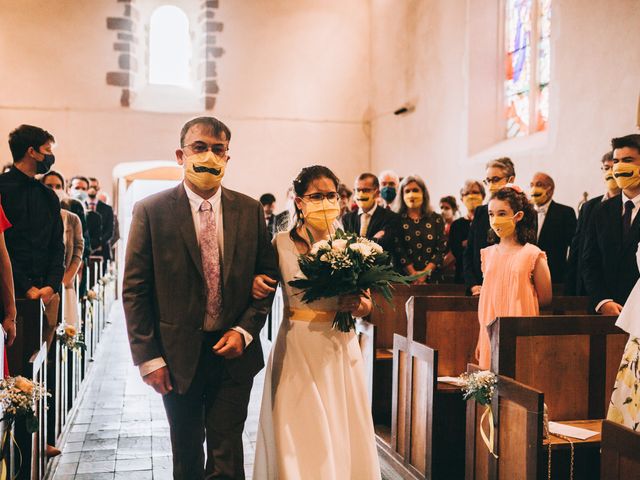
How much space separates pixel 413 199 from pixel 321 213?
260 centimetres

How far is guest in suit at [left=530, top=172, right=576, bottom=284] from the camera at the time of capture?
521cm

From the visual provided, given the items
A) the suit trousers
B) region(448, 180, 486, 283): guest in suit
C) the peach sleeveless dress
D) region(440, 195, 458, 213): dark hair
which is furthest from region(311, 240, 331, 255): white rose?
region(440, 195, 458, 213): dark hair

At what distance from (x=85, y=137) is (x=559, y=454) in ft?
35.9

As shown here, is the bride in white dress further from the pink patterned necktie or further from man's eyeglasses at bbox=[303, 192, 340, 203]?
the pink patterned necktie

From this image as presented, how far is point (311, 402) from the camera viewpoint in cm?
270

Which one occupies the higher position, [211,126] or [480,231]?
[211,126]

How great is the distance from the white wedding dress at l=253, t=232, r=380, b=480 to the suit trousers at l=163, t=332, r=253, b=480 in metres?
0.27

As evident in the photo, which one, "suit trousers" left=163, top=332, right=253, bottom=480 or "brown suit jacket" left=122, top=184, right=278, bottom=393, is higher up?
"brown suit jacket" left=122, top=184, right=278, bottom=393

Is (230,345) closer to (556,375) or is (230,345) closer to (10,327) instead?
(10,327)

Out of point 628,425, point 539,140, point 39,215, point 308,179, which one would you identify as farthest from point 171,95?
point 628,425

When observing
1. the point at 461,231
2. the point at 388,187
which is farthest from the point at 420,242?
the point at 388,187

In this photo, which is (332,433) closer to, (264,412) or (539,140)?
(264,412)

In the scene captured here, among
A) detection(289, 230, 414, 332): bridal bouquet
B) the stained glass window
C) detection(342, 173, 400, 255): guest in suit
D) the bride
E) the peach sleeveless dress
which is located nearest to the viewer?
the bride

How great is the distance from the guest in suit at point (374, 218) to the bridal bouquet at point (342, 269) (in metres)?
2.40
